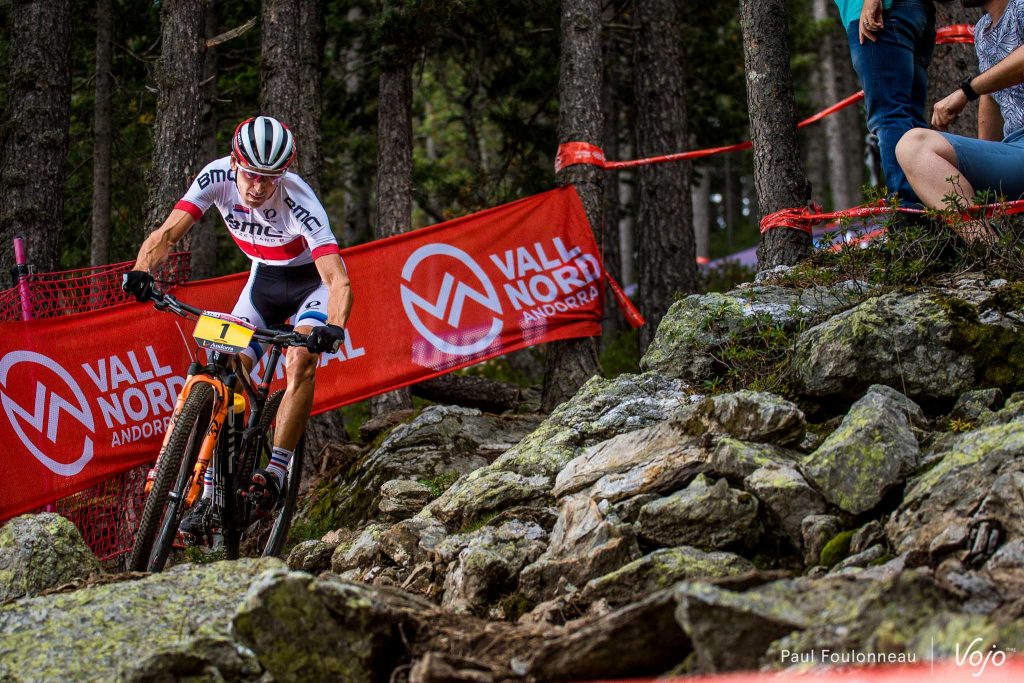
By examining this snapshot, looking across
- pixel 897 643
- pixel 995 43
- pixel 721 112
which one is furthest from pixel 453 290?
pixel 721 112

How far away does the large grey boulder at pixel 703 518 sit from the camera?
477 centimetres

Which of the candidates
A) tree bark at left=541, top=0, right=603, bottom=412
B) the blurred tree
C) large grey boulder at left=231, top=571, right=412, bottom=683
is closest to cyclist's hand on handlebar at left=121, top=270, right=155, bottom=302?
large grey boulder at left=231, top=571, right=412, bottom=683

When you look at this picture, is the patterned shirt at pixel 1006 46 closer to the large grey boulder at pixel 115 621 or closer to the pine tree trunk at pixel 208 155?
the large grey boulder at pixel 115 621

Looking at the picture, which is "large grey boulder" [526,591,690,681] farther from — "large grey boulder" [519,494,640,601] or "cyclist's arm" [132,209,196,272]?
"cyclist's arm" [132,209,196,272]

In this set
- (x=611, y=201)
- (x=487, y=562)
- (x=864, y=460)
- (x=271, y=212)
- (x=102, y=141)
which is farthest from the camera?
(x=611, y=201)

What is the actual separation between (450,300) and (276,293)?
2314 mm

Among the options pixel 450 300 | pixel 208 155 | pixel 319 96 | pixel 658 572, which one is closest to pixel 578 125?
pixel 450 300

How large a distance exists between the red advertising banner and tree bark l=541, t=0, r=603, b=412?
213 mm

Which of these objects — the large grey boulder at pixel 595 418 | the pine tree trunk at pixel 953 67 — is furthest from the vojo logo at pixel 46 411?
the pine tree trunk at pixel 953 67

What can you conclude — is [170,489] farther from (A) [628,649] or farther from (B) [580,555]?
(A) [628,649]

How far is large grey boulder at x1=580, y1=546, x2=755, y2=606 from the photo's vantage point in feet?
14.7

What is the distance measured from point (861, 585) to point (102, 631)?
3.05 metres

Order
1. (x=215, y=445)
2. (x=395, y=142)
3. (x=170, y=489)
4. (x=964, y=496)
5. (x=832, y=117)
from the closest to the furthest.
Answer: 1. (x=964, y=496)
2. (x=170, y=489)
3. (x=215, y=445)
4. (x=395, y=142)
5. (x=832, y=117)

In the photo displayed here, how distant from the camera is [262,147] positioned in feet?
20.3
